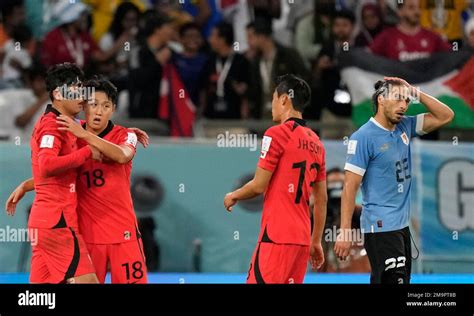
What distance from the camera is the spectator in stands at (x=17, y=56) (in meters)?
16.4

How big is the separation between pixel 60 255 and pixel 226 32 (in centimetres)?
720

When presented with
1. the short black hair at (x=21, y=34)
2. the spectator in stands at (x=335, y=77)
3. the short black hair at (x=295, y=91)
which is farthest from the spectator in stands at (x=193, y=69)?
the short black hair at (x=295, y=91)

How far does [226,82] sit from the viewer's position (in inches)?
634

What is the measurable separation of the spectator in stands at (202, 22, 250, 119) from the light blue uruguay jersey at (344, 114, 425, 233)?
5.51 meters

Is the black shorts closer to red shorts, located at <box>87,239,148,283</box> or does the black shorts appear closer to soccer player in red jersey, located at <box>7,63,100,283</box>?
red shorts, located at <box>87,239,148,283</box>

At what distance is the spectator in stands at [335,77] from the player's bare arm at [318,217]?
212 inches

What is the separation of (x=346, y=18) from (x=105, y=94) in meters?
7.12

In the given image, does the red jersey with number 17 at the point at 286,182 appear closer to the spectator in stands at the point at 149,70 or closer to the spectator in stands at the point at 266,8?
the spectator in stands at the point at 149,70

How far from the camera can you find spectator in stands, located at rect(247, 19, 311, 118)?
52.1 feet

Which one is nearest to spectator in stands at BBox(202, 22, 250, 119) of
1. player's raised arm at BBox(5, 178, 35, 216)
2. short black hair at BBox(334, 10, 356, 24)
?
short black hair at BBox(334, 10, 356, 24)

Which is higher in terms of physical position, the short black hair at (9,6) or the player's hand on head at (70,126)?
the short black hair at (9,6)

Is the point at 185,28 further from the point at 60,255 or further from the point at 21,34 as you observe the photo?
the point at 60,255

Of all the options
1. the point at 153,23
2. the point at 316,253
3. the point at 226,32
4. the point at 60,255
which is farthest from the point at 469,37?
the point at 60,255

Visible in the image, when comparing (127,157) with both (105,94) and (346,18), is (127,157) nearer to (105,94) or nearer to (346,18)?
(105,94)
